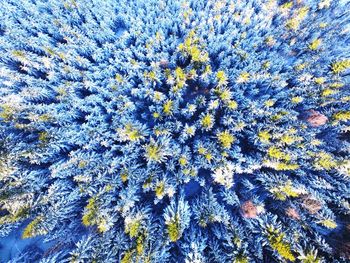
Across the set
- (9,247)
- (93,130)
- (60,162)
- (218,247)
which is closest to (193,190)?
(218,247)

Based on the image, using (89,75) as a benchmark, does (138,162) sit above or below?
below

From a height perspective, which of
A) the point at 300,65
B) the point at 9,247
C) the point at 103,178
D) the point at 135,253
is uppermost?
the point at 300,65

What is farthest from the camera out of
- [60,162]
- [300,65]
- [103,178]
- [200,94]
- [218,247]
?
[200,94]

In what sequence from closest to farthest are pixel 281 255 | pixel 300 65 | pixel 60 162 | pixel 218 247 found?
pixel 281 255 → pixel 218 247 → pixel 60 162 → pixel 300 65

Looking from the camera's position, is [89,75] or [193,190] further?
[89,75]

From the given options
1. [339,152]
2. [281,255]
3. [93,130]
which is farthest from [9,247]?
[339,152]

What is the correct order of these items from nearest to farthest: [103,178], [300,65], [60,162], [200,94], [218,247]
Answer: [218,247]
[103,178]
[60,162]
[300,65]
[200,94]

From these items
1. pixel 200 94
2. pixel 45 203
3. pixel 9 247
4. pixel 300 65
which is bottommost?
pixel 9 247

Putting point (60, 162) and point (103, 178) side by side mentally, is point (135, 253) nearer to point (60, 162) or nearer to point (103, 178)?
point (103, 178)

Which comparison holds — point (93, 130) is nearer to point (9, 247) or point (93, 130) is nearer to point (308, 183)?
point (9, 247)
